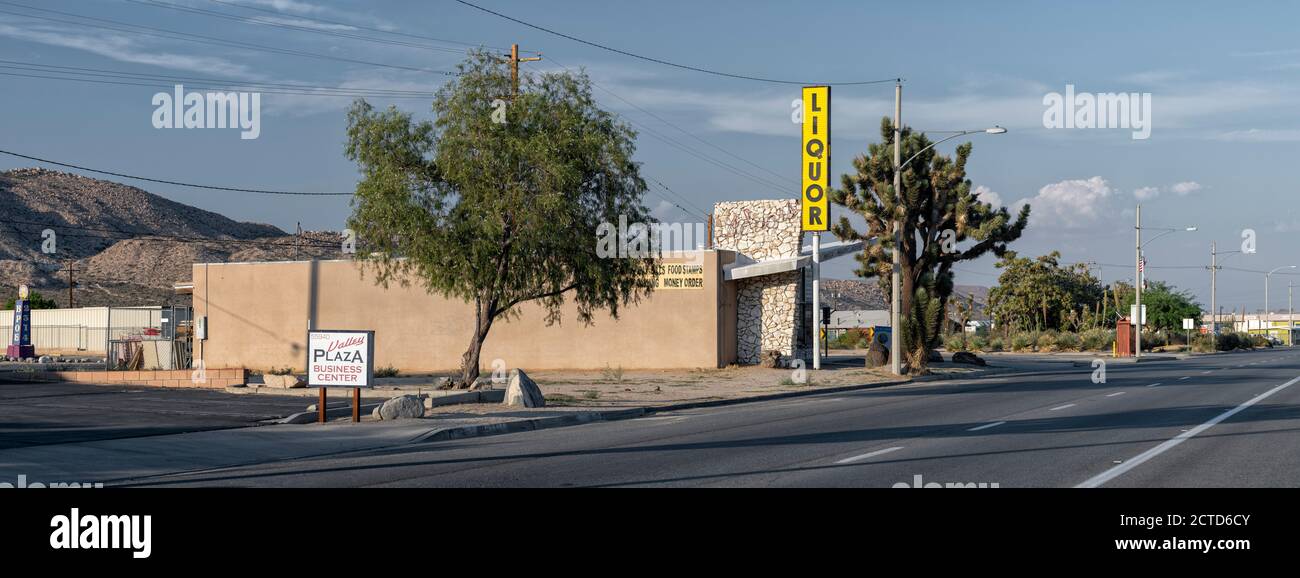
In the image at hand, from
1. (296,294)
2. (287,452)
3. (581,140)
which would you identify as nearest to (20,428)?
(287,452)

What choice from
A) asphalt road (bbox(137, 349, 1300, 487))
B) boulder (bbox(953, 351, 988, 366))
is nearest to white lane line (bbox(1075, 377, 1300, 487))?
asphalt road (bbox(137, 349, 1300, 487))

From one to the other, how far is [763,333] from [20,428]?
29.9 meters

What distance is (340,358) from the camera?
20.5 metres

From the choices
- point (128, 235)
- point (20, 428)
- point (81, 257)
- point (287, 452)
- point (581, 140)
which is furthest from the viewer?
point (128, 235)

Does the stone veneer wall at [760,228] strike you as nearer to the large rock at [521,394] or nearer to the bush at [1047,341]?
the large rock at [521,394]

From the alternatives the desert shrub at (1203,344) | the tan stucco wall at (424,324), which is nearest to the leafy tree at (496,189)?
the tan stucco wall at (424,324)

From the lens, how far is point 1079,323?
302 feet

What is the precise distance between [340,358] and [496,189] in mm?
6684

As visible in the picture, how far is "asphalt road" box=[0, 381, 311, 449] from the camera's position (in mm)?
18047

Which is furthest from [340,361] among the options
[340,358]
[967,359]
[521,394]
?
[967,359]

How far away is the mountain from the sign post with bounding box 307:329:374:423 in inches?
2898

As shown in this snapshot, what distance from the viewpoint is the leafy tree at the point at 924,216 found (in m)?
40.2
